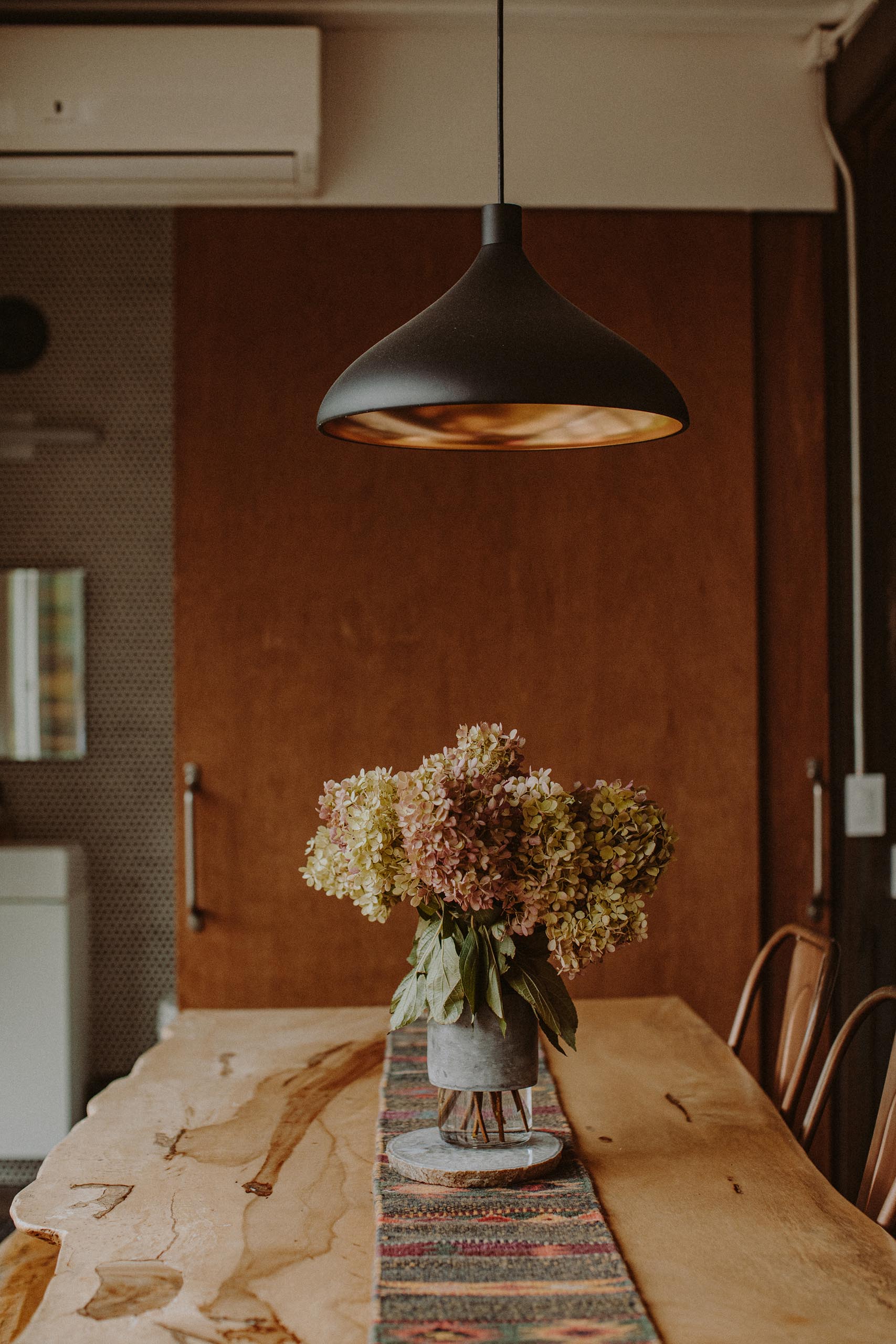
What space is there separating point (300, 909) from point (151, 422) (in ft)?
4.26

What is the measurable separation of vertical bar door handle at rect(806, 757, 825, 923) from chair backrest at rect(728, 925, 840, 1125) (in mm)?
870

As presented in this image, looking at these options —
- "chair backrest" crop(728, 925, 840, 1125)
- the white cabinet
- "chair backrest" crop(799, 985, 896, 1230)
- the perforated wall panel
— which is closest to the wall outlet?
"chair backrest" crop(728, 925, 840, 1125)

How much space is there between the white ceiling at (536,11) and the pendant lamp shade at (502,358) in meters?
1.75

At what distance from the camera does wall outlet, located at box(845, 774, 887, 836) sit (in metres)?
2.91

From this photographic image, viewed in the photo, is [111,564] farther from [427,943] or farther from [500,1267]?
[500,1267]

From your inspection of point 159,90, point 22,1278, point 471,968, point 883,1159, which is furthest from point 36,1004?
point 159,90

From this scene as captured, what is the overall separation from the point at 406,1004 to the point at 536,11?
2.47 meters

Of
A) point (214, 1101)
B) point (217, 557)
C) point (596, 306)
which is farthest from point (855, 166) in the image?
point (214, 1101)

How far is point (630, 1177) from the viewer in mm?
1470

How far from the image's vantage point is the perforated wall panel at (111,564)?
2979mm

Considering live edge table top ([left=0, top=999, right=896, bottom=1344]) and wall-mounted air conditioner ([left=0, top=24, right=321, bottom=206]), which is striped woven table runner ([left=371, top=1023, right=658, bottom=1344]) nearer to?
live edge table top ([left=0, top=999, right=896, bottom=1344])

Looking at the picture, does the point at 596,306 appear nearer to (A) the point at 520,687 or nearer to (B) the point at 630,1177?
(A) the point at 520,687

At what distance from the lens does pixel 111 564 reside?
3.00 m

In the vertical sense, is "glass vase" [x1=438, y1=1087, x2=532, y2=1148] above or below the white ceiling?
below
